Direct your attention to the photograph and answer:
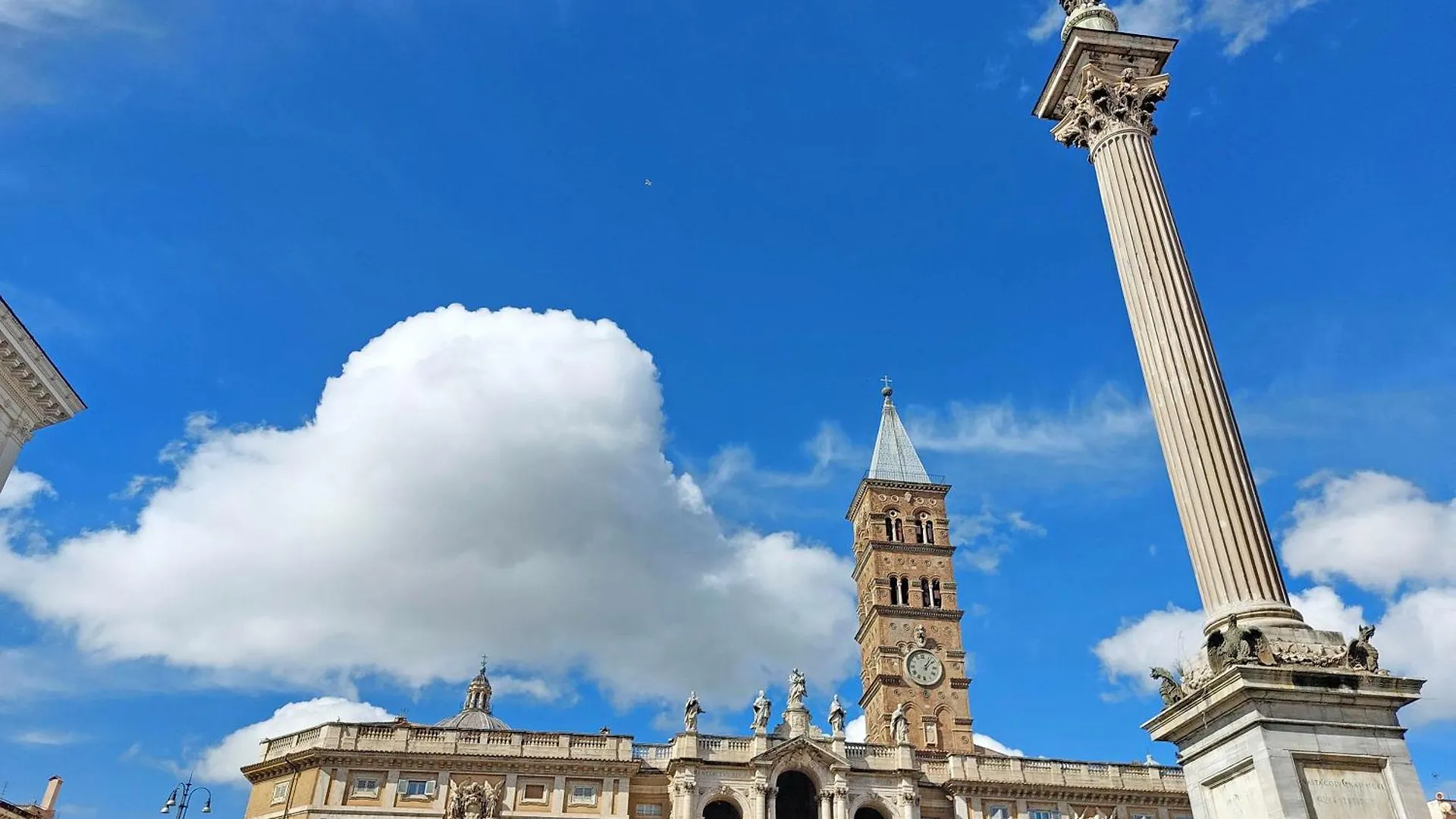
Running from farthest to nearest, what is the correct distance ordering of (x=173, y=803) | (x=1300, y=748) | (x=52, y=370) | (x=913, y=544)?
(x=913, y=544), (x=173, y=803), (x=52, y=370), (x=1300, y=748)

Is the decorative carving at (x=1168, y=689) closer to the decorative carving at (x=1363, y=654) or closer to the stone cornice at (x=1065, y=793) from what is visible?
the decorative carving at (x=1363, y=654)

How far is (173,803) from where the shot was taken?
4022cm

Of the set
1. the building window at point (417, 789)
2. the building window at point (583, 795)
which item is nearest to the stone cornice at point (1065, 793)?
the building window at point (583, 795)

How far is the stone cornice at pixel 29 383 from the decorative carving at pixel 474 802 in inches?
951

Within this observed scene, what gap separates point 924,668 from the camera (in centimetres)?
6469

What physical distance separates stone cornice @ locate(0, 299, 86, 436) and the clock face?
49358mm

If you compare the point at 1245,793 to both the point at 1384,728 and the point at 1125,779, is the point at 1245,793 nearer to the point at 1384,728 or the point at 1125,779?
the point at 1384,728

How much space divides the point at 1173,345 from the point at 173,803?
4249cm

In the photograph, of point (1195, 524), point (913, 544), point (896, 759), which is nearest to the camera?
point (1195, 524)

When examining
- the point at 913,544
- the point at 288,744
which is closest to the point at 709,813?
the point at 288,744

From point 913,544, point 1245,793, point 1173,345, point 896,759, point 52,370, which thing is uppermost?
point 913,544

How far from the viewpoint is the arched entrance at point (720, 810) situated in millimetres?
47625

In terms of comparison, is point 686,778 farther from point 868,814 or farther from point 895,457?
point 895,457

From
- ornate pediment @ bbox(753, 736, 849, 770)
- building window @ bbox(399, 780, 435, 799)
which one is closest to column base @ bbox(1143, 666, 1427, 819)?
ornate pediment @ bbox(753, 736, 849, 770)
